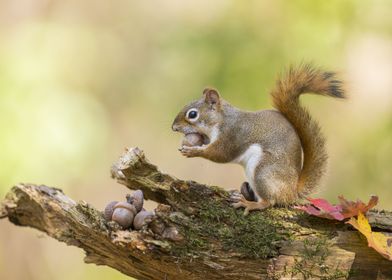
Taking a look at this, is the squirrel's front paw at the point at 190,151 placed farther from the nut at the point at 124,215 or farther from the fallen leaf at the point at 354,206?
the fallen leaf at the point at 354,206

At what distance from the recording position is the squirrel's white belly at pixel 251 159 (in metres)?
2.40

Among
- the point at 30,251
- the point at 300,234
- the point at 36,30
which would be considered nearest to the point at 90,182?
the point at 30,251

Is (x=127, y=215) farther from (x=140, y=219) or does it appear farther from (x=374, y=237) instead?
(x=374, y=237)

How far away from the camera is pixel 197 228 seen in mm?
2037

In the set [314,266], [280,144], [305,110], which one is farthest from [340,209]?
[305,110]

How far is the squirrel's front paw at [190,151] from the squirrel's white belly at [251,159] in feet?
0.50

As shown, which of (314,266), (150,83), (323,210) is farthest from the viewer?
(150,83)

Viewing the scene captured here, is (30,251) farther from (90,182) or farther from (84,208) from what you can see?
(84,208)

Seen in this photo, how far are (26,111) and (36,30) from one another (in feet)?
3.54

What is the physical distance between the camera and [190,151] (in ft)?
8.39

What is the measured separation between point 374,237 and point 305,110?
685 millimetres

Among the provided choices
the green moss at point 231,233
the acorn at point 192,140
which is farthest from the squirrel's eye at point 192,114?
the green moss at point 231,233

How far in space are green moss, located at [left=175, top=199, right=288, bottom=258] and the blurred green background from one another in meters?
2.13

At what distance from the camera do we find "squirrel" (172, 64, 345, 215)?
2.37 meters
